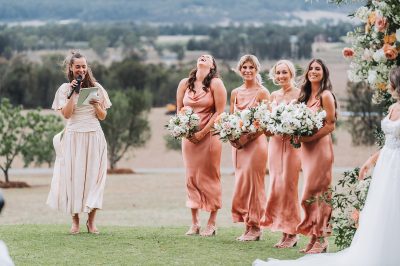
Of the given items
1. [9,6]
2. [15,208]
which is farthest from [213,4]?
[15,208]

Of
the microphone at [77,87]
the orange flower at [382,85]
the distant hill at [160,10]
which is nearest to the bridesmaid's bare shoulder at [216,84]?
the microphone at [77,87]

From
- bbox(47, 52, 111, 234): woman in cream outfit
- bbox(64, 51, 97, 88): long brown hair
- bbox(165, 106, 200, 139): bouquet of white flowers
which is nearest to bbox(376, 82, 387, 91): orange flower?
bbox(165, 106, 200, 139): bouquet of white flowers

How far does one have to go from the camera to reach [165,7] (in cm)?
13000

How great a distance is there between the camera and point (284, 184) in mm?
11641

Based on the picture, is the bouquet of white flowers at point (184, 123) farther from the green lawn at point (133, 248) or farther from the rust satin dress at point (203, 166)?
the green lawn at point (133, 248)

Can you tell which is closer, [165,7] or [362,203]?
[362,203]

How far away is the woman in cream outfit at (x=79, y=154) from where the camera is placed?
1224 centimetres

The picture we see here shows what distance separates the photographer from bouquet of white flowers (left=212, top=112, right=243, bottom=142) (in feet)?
38.0

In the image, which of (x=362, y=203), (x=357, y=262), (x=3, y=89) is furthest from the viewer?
(x=3, y=89)

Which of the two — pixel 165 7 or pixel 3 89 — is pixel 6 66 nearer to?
pixel 3 89

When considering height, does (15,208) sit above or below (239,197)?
below

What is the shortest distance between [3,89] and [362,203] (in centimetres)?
5610

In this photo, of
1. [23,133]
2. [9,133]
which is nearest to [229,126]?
[23,133]

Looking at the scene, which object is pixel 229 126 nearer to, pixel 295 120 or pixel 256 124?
pixel 256 124
